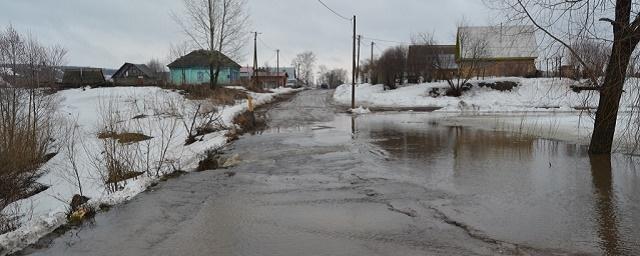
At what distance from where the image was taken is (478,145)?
615 inches

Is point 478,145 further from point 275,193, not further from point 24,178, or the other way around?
point 24,178

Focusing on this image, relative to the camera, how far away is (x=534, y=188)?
917 cm

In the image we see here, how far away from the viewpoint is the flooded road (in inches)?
243

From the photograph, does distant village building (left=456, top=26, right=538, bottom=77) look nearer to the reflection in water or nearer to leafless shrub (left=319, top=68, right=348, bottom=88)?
the reflection in water

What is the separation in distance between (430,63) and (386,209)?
41.9 meters

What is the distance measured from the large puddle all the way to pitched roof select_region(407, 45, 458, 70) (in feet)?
104

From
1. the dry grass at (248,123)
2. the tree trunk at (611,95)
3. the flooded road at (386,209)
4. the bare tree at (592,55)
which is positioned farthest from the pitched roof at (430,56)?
the bare tree at (592,55)

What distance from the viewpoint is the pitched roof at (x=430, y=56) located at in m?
47.1

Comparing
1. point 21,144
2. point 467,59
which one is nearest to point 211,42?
point 467,59

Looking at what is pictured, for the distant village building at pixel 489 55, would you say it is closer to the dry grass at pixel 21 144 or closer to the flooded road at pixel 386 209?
the flooded road at pixel 386 209

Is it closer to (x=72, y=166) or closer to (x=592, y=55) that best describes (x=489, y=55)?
(x=592, y=55)

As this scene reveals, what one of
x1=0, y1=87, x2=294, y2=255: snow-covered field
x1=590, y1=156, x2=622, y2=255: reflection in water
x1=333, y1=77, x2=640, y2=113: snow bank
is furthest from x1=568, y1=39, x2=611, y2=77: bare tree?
x1=333, y1=77, x2=640, y2=113: snow bank

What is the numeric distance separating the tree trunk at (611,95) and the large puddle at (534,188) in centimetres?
53

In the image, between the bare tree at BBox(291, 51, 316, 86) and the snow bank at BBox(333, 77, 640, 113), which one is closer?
the snow bank at BBox(333, 77, 640, 113)
